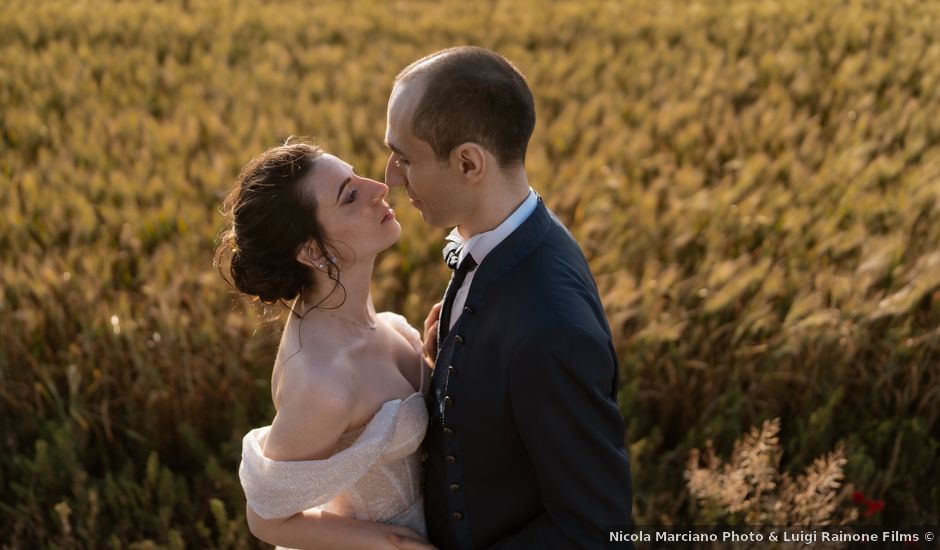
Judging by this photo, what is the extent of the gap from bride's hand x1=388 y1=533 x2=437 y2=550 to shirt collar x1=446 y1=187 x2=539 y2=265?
29.1 inches

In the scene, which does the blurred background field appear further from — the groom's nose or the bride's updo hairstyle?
the groom's nose

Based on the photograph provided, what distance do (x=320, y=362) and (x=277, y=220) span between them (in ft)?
1.20

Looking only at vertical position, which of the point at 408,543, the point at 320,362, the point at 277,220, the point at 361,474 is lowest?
the point at 408,543

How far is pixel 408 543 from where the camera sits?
7.79 feet

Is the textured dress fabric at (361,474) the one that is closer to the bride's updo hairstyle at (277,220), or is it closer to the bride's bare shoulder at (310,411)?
the bride's bare shoulder at (310,411)

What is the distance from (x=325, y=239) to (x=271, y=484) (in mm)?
610

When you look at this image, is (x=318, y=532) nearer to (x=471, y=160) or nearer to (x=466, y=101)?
(x=471, y=160)

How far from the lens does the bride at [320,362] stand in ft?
7.32

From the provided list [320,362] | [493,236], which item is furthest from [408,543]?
[493,236]

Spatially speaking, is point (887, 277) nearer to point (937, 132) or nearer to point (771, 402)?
point (771, 402)

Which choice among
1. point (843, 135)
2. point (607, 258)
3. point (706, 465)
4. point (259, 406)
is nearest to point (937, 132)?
point (843, 135)

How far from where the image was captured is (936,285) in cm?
445

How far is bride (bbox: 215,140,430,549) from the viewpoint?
223 centimetres

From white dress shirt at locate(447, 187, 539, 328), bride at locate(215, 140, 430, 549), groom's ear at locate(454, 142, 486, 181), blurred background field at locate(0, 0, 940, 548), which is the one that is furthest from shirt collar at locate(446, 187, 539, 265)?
blurred background field at locate(0, 0, 940, 548)
